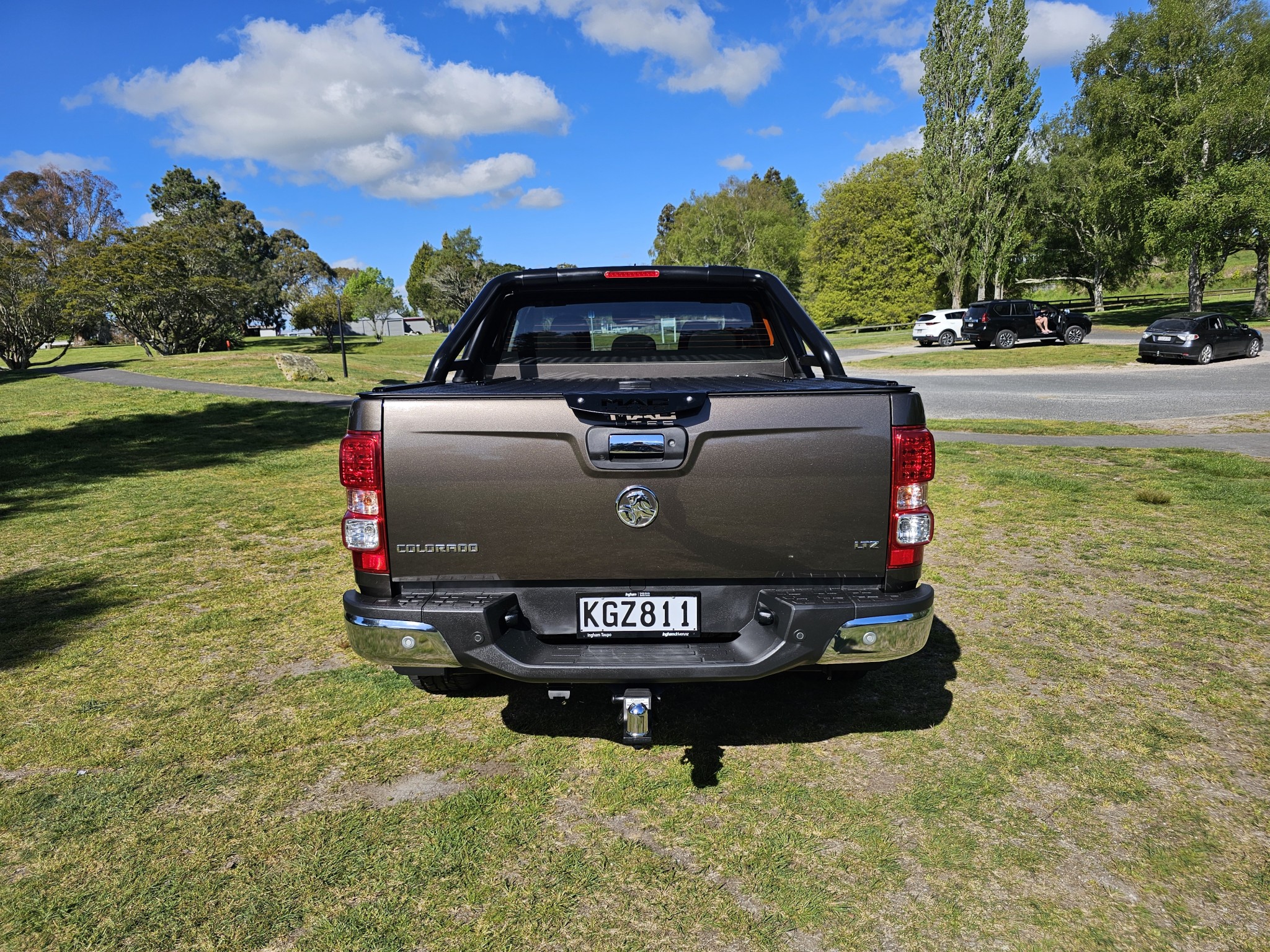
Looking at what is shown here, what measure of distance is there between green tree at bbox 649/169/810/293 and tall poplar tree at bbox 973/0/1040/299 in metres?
18.9

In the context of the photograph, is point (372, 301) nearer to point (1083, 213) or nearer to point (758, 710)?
point (1083, 213)

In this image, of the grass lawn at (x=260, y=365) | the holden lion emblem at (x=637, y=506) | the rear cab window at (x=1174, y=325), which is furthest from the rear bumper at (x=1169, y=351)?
the holden lion emblem at (x=637, y=506)

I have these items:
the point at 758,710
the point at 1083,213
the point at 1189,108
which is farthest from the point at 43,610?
the point at 1083,213

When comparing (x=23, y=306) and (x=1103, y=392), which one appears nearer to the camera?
(x=1103, y=392)

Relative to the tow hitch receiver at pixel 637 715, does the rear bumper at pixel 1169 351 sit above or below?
above

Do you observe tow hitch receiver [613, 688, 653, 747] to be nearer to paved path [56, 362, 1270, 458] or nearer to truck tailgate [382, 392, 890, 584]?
truck tailgate [382, 392, 890, 584]

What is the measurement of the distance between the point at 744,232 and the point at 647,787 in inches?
2824

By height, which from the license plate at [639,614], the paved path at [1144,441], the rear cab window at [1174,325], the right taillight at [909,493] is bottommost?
the paved path at [1144,441]

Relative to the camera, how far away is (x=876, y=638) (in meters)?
2.79

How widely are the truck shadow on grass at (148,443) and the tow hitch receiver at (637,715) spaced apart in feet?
28.4

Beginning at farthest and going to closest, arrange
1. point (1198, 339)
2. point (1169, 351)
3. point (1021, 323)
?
point (1021, 323) < point (1169, 351) < point (1198, 339)

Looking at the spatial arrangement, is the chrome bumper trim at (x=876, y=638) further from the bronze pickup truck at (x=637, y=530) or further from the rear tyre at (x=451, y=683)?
the rear tyre at (x=451, y=683)

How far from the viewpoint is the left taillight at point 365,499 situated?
2727 millimetres

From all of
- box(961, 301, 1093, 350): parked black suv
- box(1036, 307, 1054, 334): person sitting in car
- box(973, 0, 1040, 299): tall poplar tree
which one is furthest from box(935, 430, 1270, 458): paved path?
box(973, 0, 1040, 299): tall poplar tree
